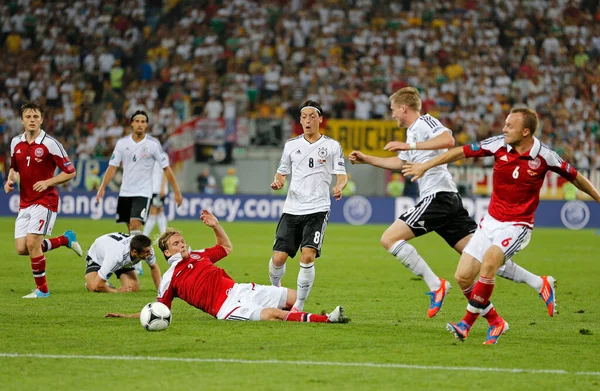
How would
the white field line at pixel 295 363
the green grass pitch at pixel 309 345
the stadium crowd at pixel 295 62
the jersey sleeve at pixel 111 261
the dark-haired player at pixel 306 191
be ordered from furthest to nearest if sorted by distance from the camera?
the stadium crowd at pixel 295 62 → the jersey sleeve at pixel 111 261 → the dark-haired player at pixel 306 191 → the white field line at pixel 295 363 → the green grass pitch at pixel 309 345

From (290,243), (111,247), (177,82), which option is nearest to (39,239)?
(111,247)

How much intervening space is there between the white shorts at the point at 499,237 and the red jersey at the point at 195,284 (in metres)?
2.68

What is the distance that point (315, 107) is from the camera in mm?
10812

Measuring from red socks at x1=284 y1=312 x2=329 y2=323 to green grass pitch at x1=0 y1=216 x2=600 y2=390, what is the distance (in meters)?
0.24

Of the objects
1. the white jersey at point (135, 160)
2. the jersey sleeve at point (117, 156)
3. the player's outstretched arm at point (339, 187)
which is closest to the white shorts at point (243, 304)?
the player's outstretched arm at point (339, 187)

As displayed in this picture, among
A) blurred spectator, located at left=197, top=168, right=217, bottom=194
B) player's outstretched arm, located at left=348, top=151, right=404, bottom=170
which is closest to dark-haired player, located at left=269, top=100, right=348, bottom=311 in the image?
player's outstretched arm, located at left=348, top=151, right=404, bottom=170

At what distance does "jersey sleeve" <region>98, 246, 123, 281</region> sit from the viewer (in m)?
12.6

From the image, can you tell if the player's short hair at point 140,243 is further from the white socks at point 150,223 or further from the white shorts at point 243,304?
the white socks at point 150,223

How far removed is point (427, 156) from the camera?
33.8 feet

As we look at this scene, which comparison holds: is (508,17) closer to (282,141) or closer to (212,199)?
(282,141)

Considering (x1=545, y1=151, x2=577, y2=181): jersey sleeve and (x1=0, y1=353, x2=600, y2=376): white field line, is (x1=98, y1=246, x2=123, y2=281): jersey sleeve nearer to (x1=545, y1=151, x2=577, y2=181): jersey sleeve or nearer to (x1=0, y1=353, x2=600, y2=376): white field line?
(x1=0, y1=353, x2=600, y2=376): white field line

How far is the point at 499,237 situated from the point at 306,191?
2917mm

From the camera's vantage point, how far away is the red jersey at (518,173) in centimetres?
855

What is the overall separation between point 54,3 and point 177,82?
7289 mm
